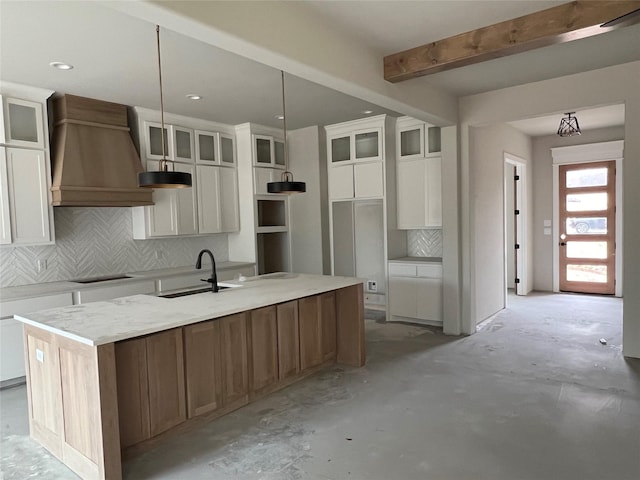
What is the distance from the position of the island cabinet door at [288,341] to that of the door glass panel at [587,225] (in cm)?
579

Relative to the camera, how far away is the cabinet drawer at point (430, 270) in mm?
5237

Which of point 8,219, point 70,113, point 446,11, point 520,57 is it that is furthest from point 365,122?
point 8,219

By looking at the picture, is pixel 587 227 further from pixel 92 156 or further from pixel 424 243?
pixel 92 156

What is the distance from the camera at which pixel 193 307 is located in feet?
9.54

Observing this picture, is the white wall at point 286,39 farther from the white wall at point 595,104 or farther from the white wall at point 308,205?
the white wall at point 308,205

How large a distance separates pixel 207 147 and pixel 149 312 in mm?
3247

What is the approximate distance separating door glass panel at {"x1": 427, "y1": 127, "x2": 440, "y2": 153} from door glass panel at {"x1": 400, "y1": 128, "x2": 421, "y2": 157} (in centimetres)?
15

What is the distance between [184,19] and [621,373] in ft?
13.9

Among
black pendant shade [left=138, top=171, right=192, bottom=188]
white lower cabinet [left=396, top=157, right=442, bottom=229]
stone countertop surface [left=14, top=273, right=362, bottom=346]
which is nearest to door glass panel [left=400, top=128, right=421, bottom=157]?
white lower cabinet [left=396, top=157, right=442, bottom=229]

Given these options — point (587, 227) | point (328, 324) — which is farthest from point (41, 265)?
point (587, 227)

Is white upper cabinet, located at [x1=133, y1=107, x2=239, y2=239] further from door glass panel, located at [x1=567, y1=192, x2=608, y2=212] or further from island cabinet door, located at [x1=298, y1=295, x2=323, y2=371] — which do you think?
door glass panel, located at [x1=567, y1=192, x2=608, y2=212]

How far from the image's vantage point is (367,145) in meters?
5.68

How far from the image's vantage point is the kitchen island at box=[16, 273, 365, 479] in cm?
230

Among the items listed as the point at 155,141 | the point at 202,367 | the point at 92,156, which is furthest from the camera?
the point at 155,141
